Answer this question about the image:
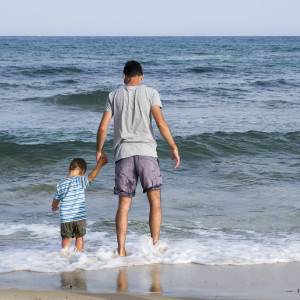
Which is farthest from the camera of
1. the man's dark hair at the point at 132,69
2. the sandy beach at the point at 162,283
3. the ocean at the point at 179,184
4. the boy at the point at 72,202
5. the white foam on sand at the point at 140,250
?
the ocean at the point at 179,184

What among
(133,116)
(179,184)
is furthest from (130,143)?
(179,184)

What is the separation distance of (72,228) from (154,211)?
745 millimetres

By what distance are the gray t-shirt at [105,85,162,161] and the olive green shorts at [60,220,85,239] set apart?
2.29 feet

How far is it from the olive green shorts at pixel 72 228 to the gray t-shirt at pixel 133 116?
70 centimetres

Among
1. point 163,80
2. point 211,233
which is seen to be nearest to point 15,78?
point 163,80

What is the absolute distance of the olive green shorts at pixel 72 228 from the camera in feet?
16.1

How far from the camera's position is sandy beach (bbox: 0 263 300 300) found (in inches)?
148

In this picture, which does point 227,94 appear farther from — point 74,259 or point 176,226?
point 74,259

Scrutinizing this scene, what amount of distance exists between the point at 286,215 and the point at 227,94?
15.4m

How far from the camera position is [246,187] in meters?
8.04

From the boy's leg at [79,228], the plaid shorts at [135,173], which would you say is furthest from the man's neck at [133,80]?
the boy's leg at [79,228]

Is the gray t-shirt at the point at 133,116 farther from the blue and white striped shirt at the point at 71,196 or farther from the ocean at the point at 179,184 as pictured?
the ocean at the point at 179,184

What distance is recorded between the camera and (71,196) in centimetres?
487

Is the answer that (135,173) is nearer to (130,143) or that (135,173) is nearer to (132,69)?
(130,143)
